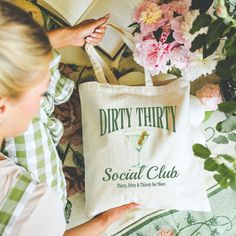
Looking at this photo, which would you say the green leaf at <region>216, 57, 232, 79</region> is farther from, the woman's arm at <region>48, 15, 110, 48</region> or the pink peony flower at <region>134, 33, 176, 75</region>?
the woman's arm at <region>48, 15, 110, 48</region>

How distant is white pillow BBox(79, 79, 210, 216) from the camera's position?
1.11 metres

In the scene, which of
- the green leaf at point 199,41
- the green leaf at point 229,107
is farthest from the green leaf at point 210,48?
the green leaf at point 229,107

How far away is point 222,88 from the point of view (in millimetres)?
1169

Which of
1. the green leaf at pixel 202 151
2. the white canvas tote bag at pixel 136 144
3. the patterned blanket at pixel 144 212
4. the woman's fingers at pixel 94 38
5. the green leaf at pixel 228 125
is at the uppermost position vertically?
the woman's fingers at pixel 94 38

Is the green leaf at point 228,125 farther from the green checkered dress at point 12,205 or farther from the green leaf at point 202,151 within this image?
the green checkered dress at point 12,205

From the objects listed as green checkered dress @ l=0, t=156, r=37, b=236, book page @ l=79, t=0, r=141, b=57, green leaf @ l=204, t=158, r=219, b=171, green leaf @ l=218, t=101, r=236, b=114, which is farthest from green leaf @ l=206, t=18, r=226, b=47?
green checkered dress @ l=0, t=156, r=37, b=236

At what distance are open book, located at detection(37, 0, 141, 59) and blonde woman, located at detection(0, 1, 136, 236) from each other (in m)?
0.39

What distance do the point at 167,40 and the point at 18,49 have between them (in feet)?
1.49

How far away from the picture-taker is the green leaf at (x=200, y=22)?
934 millimetres

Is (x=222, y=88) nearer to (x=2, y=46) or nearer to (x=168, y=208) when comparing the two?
(x=168, y=208)

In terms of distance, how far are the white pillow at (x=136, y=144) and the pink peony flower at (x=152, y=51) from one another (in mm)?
72

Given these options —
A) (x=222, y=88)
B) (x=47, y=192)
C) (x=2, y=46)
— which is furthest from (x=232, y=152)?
(x=2, y=46)

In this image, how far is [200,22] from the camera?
93 cm

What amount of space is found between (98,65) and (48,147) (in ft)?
0.82
